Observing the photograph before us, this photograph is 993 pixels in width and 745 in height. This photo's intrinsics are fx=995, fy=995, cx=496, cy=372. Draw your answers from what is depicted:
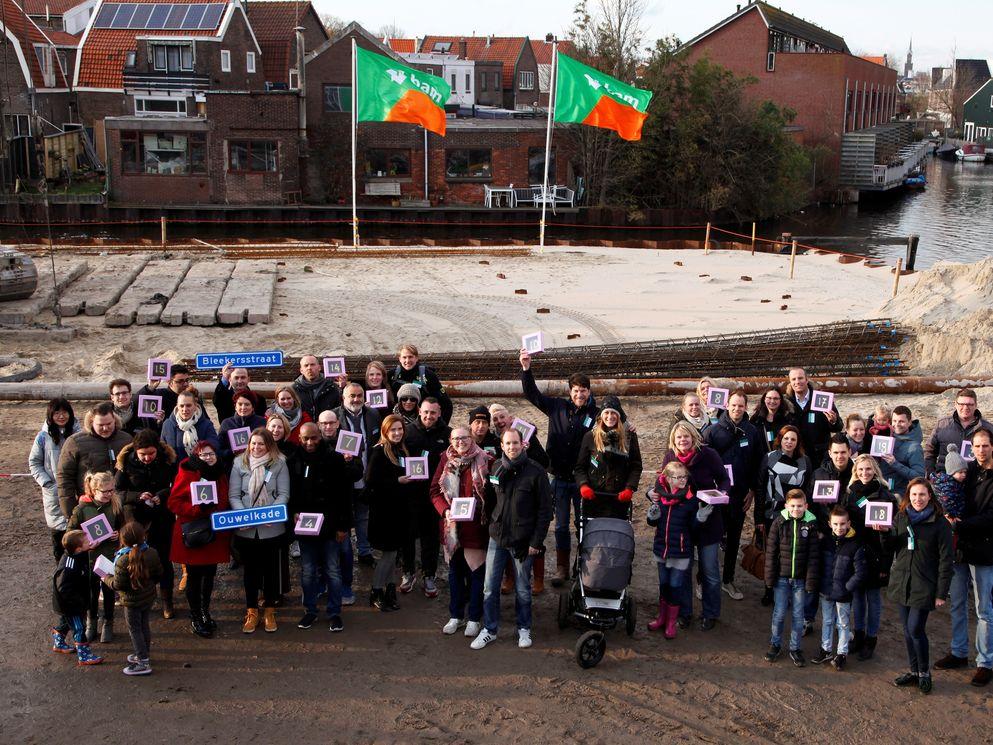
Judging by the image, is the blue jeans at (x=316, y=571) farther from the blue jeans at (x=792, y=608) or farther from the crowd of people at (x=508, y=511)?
the blue jeans at (x=792, y=608)

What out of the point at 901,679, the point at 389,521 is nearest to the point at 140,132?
the point at 389,521

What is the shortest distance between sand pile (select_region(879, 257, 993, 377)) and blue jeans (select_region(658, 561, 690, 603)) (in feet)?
28.1

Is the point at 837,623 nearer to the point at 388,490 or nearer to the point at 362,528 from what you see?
the point at 388,490

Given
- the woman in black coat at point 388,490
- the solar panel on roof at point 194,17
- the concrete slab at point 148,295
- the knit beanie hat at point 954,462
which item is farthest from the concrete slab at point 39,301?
the solar panel on roof at point 194,17

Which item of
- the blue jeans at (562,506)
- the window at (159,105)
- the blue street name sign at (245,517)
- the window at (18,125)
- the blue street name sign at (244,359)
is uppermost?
the window at (159,105)

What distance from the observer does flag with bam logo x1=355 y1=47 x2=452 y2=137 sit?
26797 mm

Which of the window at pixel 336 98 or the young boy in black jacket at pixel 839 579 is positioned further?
the window at pixel 336 98

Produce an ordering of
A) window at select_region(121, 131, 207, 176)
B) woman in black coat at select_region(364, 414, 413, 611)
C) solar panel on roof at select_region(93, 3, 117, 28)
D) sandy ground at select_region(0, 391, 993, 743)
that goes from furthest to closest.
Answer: solar panel on roof at select_region(93, 3, 117, 28) < window at select_region(121, 131, 207, 176) < woman in black coat at select_region(364, 414, 413, 611) < sandy ground at select_region(0, 391, 993, 743)

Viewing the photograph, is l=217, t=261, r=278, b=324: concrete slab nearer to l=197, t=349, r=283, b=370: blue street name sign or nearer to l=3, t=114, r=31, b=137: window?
l=197, t=349, r=283, b=370: blue street name sign

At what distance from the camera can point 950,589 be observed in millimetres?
7246

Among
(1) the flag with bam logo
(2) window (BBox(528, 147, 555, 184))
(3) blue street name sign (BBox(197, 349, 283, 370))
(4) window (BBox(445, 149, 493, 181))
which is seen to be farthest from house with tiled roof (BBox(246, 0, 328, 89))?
(3) blue street name sign (BBox(197, 349, 283, 370))

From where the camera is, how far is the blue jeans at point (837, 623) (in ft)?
23.6

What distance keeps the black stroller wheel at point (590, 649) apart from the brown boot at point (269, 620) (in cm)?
233

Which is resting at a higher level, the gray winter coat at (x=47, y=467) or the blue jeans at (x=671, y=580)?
the gray winter coat at (x=47, y=467)
